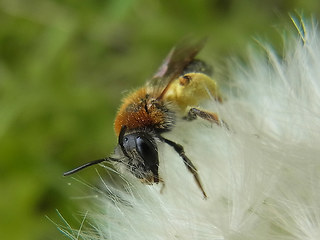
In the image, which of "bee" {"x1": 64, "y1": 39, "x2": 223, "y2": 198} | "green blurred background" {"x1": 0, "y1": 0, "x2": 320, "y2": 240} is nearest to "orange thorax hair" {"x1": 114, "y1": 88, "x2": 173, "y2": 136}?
"bee" {"x1": 64, "y1": 39, "x2": 223, "y2": 198}

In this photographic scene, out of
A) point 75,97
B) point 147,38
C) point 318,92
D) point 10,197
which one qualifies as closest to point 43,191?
point 10,197

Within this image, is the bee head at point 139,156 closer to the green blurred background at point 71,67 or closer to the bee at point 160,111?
the bee at point 160,111

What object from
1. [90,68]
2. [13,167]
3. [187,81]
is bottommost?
[187,81]

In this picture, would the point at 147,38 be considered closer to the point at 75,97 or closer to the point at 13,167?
the point at 75,97

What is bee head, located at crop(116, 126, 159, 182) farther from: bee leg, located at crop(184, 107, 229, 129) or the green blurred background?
the green blurred background

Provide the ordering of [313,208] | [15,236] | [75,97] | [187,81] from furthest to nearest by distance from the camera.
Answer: [75,97]
[15,236]
[187,81]
[313,208]

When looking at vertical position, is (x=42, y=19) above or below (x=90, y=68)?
above

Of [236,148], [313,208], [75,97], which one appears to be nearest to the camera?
[313,208]

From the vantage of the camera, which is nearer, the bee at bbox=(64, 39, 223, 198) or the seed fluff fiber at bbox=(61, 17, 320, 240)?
the seed fluff fiber at bbox=(61, 17, 320, 240)
